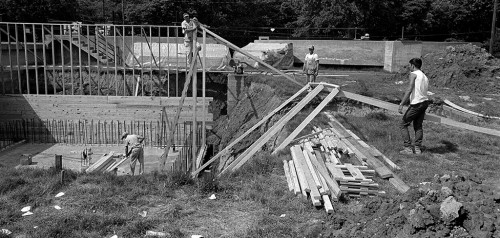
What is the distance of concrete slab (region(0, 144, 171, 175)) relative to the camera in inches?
590

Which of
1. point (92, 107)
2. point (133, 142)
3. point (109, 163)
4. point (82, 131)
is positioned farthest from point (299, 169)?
point (82, 131)

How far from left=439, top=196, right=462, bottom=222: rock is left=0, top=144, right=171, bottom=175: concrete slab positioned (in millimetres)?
11153

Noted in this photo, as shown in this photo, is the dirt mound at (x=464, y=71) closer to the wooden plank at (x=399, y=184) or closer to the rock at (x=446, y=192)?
the wooden plank at (x=399, y=184)

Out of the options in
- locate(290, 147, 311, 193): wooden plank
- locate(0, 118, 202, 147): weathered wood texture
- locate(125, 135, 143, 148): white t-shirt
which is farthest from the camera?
locate(0, 118, 202, 147): weathered wood texture

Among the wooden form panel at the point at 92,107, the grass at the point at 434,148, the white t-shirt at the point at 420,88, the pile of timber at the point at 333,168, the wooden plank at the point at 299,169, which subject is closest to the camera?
the pile of timber at the point at 333,168

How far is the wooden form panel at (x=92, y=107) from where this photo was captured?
18.7 meters

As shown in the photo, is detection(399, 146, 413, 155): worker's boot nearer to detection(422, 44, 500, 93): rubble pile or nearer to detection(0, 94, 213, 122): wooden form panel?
detection(422, 44, 500, 93): rubble pile

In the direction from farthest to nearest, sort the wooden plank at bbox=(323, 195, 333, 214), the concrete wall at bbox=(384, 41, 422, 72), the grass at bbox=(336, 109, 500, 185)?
the concrete wall at bbox=(384, 41, 422, 72) < the grass at bbox=(336, 109, 500, 185) < the wooden plank at bbox=(323, 195, 333, 214)

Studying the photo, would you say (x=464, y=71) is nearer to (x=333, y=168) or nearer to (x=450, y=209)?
(x=333, y=168)

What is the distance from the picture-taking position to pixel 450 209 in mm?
4285

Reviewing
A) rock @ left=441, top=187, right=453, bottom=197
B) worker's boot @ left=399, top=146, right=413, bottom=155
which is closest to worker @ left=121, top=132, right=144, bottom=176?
worker's boot @ left=399, top=146, right=413, bottom=155

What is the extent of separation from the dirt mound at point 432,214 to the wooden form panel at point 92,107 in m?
14.0

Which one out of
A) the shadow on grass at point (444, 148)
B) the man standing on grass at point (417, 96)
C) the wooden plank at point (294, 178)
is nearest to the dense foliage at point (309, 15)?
the shadow on grass at point (444, 148)

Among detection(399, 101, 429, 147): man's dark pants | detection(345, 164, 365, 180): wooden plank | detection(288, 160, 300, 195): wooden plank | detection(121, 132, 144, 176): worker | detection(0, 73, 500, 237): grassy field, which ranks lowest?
detection(121, 132, 144, 176): worker
